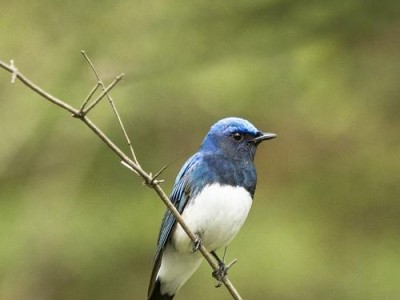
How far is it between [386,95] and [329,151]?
182 cm

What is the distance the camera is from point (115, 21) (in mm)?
8055

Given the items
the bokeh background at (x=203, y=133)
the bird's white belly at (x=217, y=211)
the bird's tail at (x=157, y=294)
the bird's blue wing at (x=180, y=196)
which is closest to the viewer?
the bird's white belly at (x=217, y=211)

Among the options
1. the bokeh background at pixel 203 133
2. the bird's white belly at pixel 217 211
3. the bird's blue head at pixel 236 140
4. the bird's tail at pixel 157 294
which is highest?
the bokeh background at pixel 203 133

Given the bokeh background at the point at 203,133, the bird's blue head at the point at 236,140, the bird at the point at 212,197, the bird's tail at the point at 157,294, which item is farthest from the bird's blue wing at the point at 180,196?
the bokeh background at the point at 203,133

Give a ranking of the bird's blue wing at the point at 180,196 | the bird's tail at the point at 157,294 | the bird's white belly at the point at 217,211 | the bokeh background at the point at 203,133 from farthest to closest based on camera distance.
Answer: the bokeh background at the point at 203,133 < the bird's tail at the point at 157,294 < the bird's blue wing at the point at 180,196 < the bird's white belly at the point at 217,211

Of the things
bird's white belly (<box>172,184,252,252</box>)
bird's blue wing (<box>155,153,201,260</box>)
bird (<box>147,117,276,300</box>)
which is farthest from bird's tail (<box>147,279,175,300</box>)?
bird's white belly (<box>172,184,252,252</box>)

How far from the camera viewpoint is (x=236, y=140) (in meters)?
6.34

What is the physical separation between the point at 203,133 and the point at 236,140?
355 centimetres

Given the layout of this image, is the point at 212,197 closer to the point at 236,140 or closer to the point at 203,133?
the point at 236,140

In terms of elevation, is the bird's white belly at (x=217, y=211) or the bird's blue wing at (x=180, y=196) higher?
the bird's blue wing at (x=180, y=196)

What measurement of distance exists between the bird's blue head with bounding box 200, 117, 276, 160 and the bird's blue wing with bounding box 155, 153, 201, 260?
0.13 metres

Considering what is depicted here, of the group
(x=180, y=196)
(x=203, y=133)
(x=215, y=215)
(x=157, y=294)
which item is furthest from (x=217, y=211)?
(x=203, y=133)

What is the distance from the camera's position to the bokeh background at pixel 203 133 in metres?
8.02

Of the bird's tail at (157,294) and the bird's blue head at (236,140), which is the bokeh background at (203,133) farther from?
the bird's tail at (157,294)
